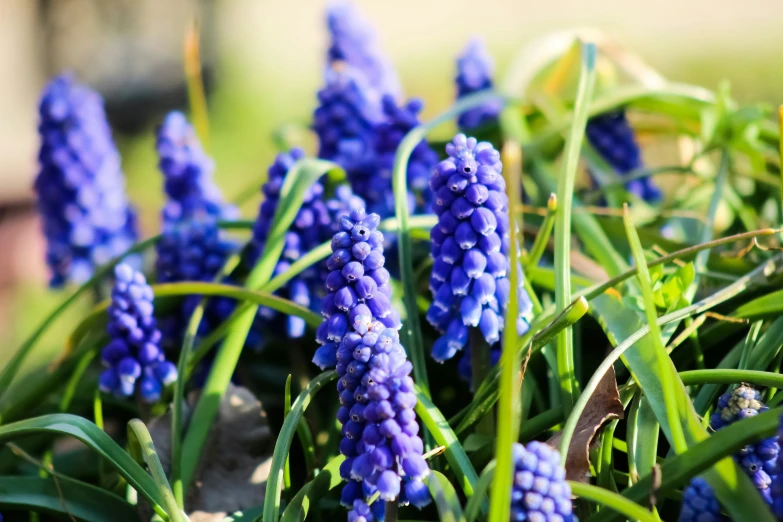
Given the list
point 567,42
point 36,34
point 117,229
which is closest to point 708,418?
point 567,42

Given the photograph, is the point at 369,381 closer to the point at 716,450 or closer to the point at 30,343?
the point at 716,450

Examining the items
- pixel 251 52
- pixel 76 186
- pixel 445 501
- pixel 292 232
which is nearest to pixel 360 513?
pixel 445 501

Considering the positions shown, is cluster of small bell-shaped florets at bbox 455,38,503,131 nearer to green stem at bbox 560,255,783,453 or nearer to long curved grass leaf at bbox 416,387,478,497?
green stem at bbox 560,255,783,453

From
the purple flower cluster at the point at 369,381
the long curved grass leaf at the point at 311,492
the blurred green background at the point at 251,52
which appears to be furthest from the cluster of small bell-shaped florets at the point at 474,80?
the blurred green background at the point at 251,52

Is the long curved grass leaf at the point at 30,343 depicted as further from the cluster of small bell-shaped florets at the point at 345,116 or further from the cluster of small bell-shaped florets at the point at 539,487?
the cluster of small bell-shaped florets at the point at 539,487

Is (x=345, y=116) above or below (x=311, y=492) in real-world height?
above

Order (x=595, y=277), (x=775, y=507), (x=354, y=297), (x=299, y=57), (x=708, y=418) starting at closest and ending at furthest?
(x=775, y=507)
(x=354, y=297)
(x=708, y=418)
(x=595, y=277)
(x=299, y=57)

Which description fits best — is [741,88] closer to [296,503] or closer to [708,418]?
[708,418]
